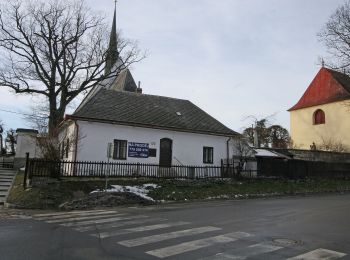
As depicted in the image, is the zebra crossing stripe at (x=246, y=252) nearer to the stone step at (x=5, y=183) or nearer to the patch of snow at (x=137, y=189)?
the patch of snow at (x=137, y=189)

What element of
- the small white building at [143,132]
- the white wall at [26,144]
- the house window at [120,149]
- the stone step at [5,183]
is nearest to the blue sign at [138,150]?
the small white building at [143,132]

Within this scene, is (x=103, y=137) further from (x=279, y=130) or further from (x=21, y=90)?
(x=279, y=130)

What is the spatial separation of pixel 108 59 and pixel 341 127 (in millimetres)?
28346

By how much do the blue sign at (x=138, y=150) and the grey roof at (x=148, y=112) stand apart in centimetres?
147

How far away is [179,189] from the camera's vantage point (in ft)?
75.7

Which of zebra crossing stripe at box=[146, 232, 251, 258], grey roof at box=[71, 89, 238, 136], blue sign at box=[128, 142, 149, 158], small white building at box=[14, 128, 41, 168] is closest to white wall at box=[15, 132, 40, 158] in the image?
Result: small white building at box=[14, 128, 41, 168]

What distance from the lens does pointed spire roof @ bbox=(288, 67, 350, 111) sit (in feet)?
168

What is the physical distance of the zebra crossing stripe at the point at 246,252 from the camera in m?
7.89

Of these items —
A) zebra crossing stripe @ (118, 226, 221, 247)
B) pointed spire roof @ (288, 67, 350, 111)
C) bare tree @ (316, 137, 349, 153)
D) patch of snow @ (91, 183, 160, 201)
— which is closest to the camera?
zebra crossing stripe @ (118, 226, 221, 247)

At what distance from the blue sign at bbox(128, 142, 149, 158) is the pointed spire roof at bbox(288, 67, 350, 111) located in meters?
29.8

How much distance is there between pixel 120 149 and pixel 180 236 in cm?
1988

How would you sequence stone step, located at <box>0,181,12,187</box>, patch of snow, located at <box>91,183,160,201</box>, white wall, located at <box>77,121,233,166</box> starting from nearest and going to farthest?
patch of snow, located at <box>91,183,160,201</box>, stone step, located at <box>0,181,12,187</box>, white wall, located at <box>77,121,233,166</box>

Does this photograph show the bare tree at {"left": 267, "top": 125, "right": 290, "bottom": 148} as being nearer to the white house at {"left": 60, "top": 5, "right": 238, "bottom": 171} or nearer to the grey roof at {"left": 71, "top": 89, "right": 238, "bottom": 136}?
the grey roof at {"left": 71, "top": 89, "right": 238, "bottom": 136}

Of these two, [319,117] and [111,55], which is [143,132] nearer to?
[111,55]
